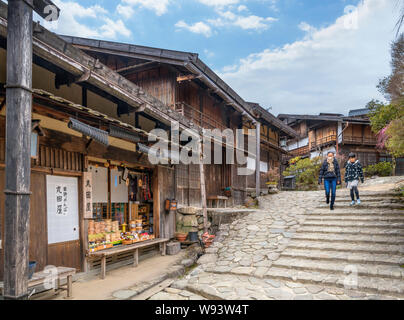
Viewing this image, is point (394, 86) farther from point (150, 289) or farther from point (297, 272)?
point (150, 289)

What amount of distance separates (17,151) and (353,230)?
8758 mm

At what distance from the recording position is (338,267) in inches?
264

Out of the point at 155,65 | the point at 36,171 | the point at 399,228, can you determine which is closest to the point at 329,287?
the point at 399,228

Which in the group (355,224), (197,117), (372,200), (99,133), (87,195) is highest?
(197,117)

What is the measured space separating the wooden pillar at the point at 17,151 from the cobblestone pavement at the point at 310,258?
3308 mm

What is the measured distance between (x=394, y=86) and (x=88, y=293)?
9.33m

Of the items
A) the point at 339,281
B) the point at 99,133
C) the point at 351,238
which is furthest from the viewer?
the point at 351,238

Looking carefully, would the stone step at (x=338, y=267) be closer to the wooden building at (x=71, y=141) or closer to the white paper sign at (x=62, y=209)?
the wooden building at (x=71, y=141)

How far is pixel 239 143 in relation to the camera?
738 inches

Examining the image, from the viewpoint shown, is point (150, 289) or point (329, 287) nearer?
point (329, 287)

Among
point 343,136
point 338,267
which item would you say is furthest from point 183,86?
point 343,136

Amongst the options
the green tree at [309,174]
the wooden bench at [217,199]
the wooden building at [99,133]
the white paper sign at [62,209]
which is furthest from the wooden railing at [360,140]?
the white paper sign at [62,209]

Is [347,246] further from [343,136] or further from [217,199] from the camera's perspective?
[343,136]

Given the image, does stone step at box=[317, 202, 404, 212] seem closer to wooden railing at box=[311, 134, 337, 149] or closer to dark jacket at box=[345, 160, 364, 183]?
dark jacket at box=[345, 160, 364, 183]
